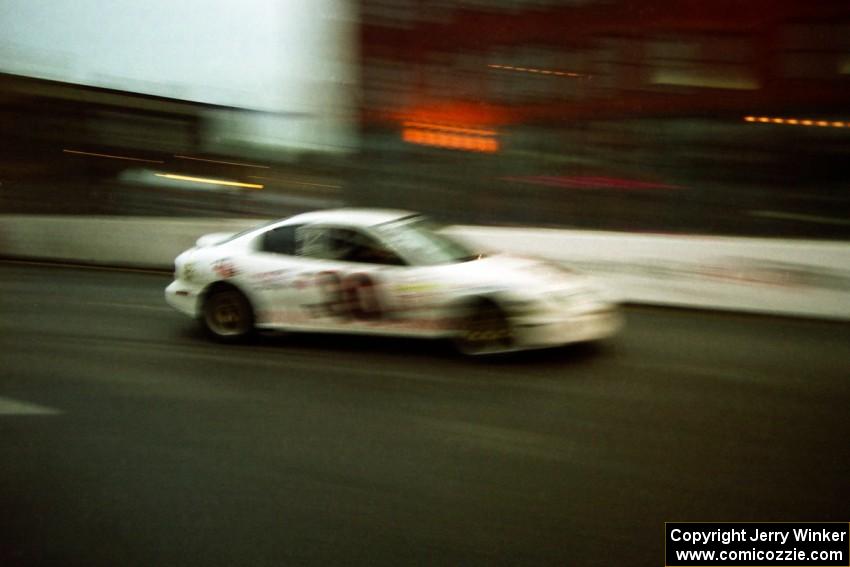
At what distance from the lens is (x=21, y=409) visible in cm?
575

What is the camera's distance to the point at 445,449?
4801 mm

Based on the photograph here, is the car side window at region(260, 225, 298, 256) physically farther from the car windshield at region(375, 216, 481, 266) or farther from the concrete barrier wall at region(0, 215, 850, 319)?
the concrete barrier wall at region(0, 215, 850, 319)

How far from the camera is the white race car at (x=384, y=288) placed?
682cm

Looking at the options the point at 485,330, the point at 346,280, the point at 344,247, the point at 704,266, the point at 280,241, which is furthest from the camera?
the point at 704,266

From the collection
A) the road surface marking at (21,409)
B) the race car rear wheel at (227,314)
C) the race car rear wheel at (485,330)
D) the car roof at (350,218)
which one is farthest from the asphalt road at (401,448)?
the car roof at (350,218)

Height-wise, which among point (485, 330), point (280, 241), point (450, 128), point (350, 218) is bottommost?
point (485, 330)

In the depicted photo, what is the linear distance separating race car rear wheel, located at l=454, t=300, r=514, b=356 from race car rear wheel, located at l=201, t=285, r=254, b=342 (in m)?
2.28

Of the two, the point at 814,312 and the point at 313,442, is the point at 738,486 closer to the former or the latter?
the point at 313,442

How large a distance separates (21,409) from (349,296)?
2846mm

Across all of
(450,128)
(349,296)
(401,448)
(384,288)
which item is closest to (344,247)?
(349,296)

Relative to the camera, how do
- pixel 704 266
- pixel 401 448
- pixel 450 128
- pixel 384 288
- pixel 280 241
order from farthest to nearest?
pixel 450 128 → pixel 704 266 → pixel 280 241 → pixel 384 288 → pixel 401 448

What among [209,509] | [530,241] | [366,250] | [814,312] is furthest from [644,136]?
[209,509]

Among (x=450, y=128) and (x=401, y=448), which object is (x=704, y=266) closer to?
(x=401, y=448)

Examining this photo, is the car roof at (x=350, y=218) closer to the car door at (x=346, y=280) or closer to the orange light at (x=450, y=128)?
the car door at (x=346, y=280)
